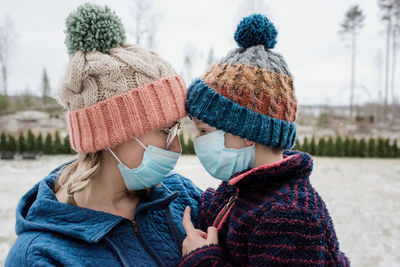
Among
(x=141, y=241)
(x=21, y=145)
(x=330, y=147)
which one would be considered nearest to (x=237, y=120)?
(x=141, y=241)

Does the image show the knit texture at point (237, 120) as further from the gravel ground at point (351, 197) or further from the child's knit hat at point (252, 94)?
the gravel ground at point (351, 197)

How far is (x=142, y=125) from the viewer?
5.95 feet

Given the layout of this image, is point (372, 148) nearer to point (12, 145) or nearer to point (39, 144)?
point (39, 144)

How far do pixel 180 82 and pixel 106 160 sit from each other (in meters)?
0.62

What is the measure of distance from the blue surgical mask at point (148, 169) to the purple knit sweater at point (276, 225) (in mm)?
412

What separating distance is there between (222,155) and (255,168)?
261 millimetres

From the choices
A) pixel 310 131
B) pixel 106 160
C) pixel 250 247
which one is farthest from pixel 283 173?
pixel 310 131

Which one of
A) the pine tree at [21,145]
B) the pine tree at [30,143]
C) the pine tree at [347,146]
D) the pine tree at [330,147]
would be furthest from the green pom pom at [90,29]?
the pine tree at [347,146]

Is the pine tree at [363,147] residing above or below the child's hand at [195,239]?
below

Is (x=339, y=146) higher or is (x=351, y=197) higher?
(x=339, y=146)

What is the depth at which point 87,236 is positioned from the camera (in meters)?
1.54

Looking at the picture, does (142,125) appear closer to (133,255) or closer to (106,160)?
(106,160)

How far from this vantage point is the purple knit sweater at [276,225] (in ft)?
5.16

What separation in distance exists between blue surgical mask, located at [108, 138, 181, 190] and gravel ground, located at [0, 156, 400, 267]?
175 inches
